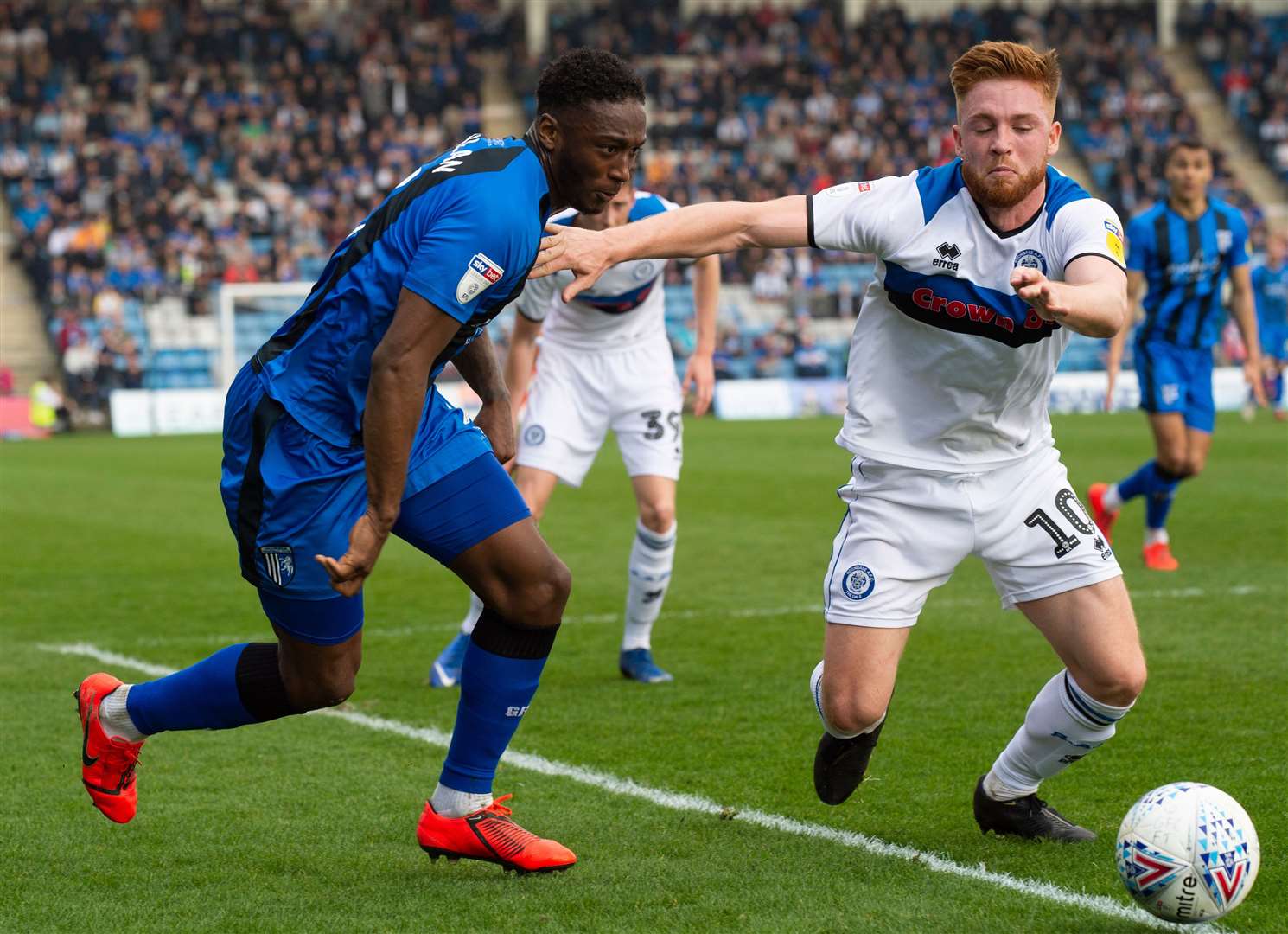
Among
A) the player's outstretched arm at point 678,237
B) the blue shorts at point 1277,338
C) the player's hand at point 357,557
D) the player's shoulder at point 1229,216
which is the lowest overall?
the blue shorts at point 1277,338

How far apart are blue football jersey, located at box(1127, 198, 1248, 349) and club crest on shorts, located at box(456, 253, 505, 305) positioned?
7490 mm

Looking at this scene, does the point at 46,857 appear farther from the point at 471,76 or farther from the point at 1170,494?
the point at 471,76

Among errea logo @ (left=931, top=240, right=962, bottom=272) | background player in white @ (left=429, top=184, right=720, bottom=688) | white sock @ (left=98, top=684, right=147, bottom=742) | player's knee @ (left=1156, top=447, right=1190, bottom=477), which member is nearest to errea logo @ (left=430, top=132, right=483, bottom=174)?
errea logo @ (left=931, top=240, right=962, bottom=272)

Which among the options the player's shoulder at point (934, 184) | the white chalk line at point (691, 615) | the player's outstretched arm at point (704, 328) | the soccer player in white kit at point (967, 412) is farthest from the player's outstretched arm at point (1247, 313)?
the player's shoulder at point (934, 184)

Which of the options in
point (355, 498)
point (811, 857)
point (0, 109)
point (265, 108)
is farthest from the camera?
point (265, 108)

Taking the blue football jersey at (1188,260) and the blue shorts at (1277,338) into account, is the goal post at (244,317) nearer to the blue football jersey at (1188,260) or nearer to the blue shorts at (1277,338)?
the blue shorts at (1277,338)

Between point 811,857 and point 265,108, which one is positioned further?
point 265,108

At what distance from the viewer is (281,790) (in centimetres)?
562

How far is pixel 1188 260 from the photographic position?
10.7 m

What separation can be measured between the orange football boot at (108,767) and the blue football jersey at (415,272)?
3.98 ft

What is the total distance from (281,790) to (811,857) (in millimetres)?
1910

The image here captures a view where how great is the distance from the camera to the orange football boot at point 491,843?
4594 mm

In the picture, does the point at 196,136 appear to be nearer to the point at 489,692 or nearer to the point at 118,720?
the point at 118,720

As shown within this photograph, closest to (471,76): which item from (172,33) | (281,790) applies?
(172,33)
